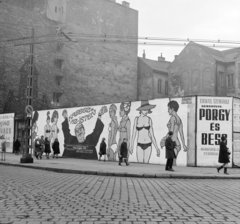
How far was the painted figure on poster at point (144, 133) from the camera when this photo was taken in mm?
22562

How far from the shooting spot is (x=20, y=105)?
42.1m

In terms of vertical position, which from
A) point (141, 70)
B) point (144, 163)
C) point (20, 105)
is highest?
point (141, 70)

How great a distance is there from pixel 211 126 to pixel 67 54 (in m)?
29.4

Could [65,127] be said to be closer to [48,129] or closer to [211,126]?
[48,129]

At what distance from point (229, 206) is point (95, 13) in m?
45.3

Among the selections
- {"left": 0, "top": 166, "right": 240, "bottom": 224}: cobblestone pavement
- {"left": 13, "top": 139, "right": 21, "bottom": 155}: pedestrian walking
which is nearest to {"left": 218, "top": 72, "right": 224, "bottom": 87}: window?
{"left": 13, "top": 139, "right": 21, "bottom": 155}: pedestrian walking

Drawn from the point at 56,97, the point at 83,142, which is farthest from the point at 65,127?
the point at 56,97

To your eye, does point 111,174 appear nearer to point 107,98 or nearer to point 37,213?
point 37,213

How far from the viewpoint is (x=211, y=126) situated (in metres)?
20.5

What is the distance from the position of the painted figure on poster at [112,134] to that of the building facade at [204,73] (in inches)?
861

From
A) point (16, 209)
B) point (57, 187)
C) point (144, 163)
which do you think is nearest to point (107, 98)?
point (144, 163)

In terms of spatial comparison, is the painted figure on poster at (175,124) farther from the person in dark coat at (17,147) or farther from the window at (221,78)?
the window at (221,78)

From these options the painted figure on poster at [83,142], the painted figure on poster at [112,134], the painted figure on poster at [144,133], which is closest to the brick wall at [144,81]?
the painted figure on poster at [83,142]

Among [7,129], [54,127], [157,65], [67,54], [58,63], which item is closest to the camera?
[54,127]
